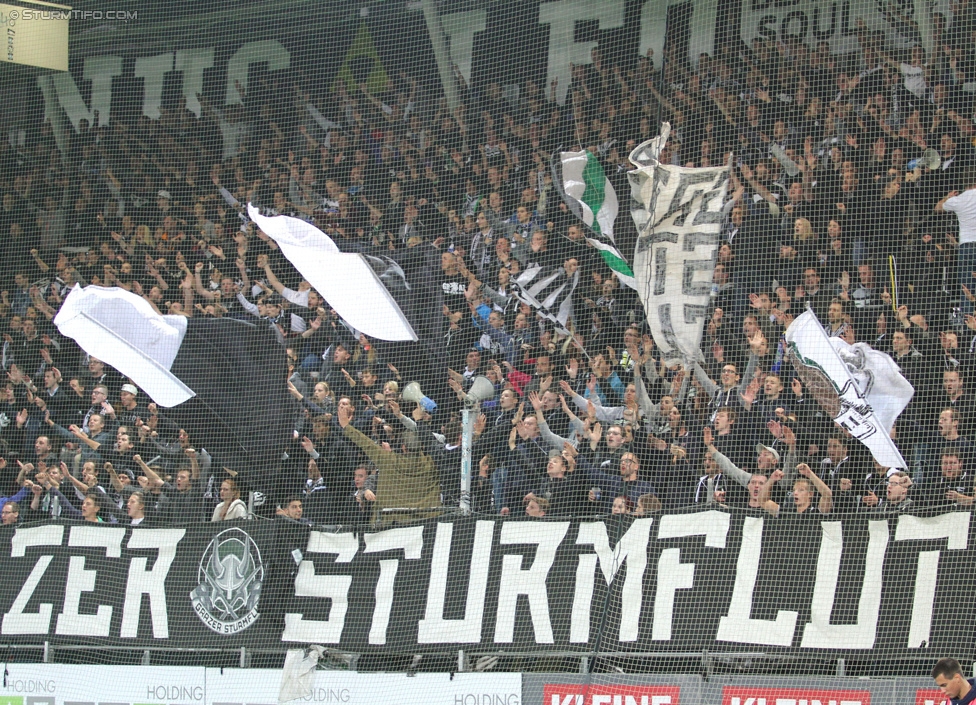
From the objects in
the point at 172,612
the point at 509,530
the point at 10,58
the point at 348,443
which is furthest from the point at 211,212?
the point at 509,530

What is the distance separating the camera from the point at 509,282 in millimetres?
8656

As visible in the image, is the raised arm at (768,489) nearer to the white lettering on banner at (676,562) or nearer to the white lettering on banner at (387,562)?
the white lettering on banner at (676,562)

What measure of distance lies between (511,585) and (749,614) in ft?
4.70

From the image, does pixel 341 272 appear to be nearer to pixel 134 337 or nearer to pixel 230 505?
pixel 134 337

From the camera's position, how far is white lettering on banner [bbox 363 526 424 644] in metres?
7.43

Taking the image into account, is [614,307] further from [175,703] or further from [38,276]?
[38,276]

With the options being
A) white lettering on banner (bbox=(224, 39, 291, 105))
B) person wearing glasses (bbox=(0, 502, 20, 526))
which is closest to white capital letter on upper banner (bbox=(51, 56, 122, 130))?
white lettering on banner (bbox=(224, 39, 291, 105))

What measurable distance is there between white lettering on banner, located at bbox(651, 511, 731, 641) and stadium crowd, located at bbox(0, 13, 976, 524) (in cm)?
37

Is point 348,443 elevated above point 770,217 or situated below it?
below

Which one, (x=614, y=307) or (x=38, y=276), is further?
(x=38, y=276)

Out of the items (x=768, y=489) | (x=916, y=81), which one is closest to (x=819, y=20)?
(x=916, y=81)

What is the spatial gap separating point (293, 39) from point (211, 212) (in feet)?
5.48

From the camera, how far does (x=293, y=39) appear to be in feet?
33.9

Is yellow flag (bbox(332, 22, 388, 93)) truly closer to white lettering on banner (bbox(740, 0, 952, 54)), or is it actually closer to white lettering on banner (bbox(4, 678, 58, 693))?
white lettering on banner (bbox(740, 0, 952, 54))
